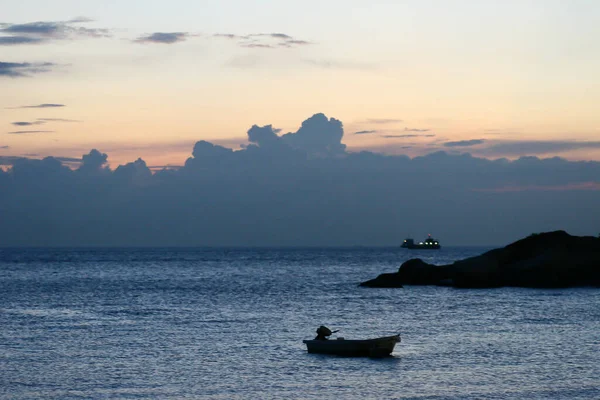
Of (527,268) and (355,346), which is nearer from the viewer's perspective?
(355,346)

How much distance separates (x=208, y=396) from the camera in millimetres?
39406

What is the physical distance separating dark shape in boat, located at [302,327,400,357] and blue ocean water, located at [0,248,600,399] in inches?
33.4

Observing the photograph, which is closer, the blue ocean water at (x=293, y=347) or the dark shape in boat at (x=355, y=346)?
the blue ocean water at (x=293, y=347)

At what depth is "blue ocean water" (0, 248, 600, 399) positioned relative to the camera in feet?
135

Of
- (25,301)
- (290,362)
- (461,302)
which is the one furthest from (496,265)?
(290,362)

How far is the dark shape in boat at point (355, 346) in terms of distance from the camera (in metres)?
50.3

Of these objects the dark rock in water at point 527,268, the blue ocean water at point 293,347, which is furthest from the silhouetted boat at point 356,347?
the dark rock in water at point 527,268

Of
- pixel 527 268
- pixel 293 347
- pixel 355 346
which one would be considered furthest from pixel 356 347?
pixel 527 268

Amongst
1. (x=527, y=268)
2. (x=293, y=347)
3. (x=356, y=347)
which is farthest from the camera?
(x=527, y=268)

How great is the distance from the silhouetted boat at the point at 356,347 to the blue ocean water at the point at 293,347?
85 centimetres

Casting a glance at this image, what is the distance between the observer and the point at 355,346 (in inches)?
2012

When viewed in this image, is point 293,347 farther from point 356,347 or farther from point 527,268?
point 527,268

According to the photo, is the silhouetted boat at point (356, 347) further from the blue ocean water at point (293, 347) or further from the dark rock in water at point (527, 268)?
the dark rock in water at point (527, 268)

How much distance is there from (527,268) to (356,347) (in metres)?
63.9
